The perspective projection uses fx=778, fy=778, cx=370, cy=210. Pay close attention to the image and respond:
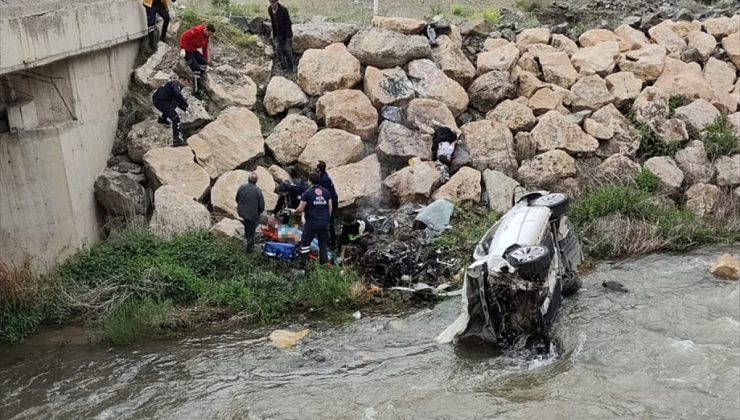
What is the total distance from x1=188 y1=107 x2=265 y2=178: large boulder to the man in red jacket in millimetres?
989

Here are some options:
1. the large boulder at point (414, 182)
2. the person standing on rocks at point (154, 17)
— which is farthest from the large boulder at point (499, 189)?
the person standing on rocks at point (154, 17)

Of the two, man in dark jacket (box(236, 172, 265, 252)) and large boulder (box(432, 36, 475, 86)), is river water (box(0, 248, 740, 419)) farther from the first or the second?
large boulder (box(432, 36, 475, 86))

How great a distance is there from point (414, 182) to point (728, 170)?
19.0 ft

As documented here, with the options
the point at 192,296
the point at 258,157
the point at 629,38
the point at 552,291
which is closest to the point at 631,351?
the point at 552,291

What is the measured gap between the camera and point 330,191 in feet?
39.2

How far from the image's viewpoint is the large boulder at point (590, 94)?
15.0m

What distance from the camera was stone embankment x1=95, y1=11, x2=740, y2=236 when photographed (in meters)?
13.1

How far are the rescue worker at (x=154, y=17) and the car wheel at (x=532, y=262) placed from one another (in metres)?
9.13

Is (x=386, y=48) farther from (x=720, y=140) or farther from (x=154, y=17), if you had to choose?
(x=720, y=140)

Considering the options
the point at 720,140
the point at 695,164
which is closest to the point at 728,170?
the point at 695,164

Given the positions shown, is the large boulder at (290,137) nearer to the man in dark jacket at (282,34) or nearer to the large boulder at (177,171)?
the large boulder at (177,171)

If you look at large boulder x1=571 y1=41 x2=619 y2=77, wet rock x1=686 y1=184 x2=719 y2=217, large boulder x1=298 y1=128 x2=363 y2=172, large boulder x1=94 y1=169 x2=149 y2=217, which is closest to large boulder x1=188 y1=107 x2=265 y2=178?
large boulder x1=298 y1=128 x2=363 y2=172

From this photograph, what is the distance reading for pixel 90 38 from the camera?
42.0 ft

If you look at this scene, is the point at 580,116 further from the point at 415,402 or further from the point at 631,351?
the point at 415,402
